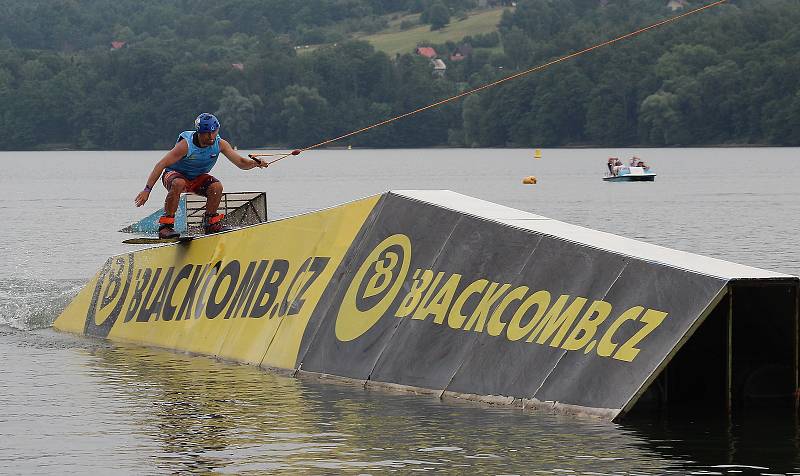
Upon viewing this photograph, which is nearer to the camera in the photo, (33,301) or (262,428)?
(262,428)

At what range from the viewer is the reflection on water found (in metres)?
12.3

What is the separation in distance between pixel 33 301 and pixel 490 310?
44.1 ft

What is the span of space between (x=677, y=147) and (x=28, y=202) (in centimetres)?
10633

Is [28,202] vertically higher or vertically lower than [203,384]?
higher

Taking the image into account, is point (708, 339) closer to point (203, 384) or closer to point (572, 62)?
point (203, 384)

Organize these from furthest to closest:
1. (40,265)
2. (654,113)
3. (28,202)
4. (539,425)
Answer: (654,113)
(28,202)
(40,265)
(539,425)

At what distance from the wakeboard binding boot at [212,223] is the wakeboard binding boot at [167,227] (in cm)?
58

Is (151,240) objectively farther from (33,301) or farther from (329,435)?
(33,301)

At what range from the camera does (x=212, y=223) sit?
1978cm

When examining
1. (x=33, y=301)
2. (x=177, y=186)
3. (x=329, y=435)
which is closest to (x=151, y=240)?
(x=177, y=186)

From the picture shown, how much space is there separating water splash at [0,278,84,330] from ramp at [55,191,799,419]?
5035 millimetres

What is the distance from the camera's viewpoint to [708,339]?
14359mm

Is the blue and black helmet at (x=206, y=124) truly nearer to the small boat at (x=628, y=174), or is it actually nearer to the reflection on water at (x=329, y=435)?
the reflection on water at (x=329, y=435)

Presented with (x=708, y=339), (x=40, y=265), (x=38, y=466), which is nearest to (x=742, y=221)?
(x=40, y=265)
